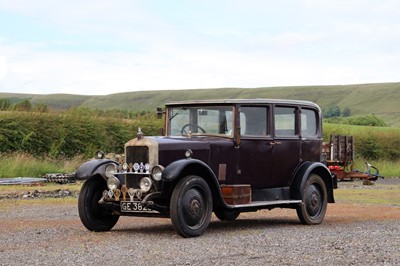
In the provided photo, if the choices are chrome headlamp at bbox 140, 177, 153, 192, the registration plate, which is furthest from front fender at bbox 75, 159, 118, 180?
chrome headlamp at bbox 140, 177, 153, 192

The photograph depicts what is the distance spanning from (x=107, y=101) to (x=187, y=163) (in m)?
145

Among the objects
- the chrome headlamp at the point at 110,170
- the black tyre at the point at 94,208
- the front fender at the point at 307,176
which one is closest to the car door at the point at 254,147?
the front fender at the point at 307,176

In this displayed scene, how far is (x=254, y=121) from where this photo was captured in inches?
543

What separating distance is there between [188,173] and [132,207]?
102cm

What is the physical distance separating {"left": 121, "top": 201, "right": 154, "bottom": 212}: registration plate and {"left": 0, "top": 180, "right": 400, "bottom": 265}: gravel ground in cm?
41

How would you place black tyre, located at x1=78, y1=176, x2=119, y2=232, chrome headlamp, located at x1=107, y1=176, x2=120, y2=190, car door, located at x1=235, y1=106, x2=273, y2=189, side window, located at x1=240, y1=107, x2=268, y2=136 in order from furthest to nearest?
side window, located at x1=240, y1=107, x2=268, y2=136 → car door, located at x1=235, y1=106, x2=273, y2=189 → black tyre, located at x1=78, y1=176, x2=119, y2=232 → chrome headlamp, located at x1=107, y1=176, x2=120, y2=190

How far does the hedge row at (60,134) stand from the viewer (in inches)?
1316

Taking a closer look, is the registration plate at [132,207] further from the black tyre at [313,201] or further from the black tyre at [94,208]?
the black tyre at [313,201]

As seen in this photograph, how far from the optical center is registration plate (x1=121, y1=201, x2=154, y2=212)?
12.1 m

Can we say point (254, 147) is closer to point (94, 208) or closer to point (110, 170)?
point (110, 170)

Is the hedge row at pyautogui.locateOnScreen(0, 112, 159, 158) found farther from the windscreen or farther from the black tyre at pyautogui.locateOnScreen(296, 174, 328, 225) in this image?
the black tyre at pyautogui.locateOnScreen(296, 174, 328, 225)

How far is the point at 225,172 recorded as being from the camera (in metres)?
13.2

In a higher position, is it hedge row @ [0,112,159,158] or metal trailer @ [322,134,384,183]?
hedge row @ [0,112,159,158]

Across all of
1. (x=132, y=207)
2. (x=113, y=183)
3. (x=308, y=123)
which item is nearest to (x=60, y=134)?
(x=308, y=123)
